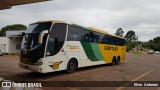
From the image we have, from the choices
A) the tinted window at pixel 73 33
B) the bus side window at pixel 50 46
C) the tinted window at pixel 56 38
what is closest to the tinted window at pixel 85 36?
the tinted window at pixel 73 33

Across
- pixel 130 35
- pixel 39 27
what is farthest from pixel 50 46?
pixel 130 35

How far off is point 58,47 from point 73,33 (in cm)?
199

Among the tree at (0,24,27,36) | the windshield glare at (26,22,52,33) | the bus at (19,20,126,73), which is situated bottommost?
the bus at (19,20,126,73)

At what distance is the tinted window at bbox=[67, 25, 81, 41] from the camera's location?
1347cm

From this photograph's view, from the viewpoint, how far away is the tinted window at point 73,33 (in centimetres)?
1347

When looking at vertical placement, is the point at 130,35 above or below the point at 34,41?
above

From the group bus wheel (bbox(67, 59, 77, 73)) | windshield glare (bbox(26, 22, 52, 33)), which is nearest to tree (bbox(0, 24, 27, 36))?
bus wheel (bbox(67, 59, 77, 73))

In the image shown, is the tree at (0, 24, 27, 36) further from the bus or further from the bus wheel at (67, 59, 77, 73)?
the bus wheel at (67, 59, 77, 73)

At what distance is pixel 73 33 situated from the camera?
13.9m

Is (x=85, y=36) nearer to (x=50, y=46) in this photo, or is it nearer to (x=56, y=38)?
(x=56, y=38)

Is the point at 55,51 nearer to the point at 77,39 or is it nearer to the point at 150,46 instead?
the point at 77,39

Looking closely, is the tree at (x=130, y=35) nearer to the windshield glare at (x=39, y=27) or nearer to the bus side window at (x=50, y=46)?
the windshield glare at (x=39, y=27)

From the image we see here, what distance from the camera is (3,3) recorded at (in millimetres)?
14867

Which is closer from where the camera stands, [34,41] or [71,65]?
[34,41]
